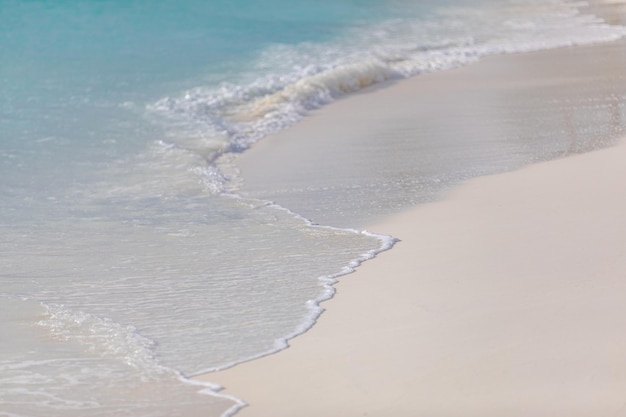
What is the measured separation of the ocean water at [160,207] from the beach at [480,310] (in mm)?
169

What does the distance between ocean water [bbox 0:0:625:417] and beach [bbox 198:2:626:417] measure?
0.17 metres

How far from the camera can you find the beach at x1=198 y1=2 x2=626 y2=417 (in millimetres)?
3184

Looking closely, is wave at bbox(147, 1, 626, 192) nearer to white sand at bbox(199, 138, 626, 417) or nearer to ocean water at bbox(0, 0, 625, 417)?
ocean water at bbox(0, 0, 625, 417)

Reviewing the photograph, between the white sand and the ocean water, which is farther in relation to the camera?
the ocean water

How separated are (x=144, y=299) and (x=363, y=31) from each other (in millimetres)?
10925

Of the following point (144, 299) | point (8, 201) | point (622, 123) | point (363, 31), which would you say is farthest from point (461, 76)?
point (144, 299)

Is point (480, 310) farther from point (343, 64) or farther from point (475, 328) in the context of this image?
point (343, 64)

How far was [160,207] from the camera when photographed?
5.83m

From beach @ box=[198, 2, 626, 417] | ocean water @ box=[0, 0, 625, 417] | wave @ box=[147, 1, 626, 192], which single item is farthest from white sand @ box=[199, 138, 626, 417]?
wave @ box=[147, 1, 626, 192]

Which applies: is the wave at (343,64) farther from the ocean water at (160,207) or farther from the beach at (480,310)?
the beach at (480,310)

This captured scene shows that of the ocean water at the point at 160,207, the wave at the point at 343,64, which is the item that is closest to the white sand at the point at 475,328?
the ocean water at the point at 160,207

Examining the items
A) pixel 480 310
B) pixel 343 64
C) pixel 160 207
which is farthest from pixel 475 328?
pixel 343 64

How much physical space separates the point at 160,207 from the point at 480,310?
2.50 m

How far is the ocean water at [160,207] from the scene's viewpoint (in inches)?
144
